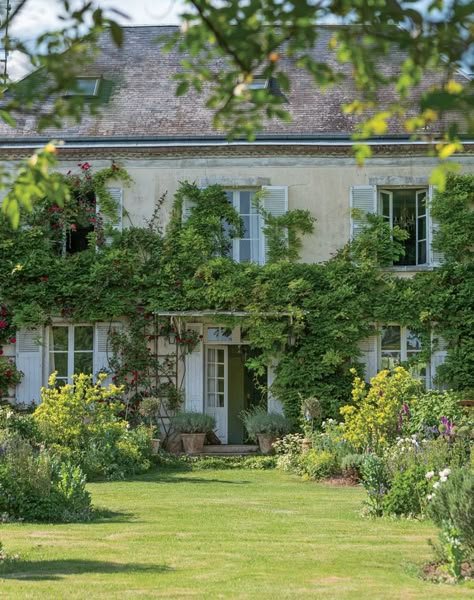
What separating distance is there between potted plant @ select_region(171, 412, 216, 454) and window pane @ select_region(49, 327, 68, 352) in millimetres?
2620

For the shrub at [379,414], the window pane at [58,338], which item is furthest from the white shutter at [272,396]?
the window pane at [58,338]

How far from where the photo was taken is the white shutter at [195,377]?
19031 millimetres

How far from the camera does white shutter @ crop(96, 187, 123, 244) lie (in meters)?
19.2

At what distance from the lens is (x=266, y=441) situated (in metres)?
18.1

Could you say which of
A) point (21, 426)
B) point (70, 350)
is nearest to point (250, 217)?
point (70, 350)

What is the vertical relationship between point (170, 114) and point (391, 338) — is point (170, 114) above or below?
Result: above

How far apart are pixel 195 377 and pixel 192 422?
3.94 ft

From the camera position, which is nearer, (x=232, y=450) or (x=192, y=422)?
(x=192, y=422)

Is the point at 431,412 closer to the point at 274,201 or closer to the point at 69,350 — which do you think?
the point at 274,201

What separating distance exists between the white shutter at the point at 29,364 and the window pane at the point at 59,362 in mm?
241

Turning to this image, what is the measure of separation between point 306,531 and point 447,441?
9.80ft

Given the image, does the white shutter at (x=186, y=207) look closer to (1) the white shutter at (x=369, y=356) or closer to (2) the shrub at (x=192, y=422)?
(2) the shrub at (x=192, y=422)

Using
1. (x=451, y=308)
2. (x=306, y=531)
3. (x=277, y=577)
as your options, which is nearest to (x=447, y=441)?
(x=306, y=531)

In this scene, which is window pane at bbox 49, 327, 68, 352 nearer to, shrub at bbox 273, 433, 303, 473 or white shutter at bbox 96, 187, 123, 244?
white shutter at bbox 96, 187, 123, 244
